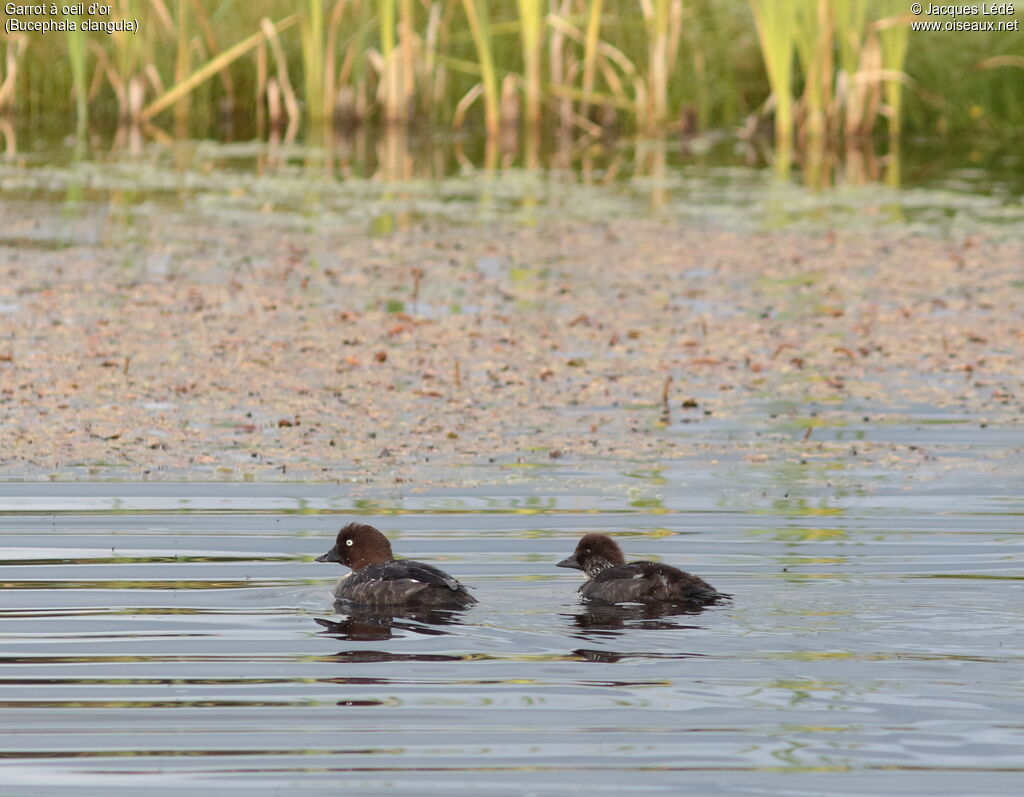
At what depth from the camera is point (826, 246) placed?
16.1 meters

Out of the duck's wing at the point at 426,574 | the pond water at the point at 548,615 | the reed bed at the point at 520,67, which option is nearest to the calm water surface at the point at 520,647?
the pond water at the point at 548,615

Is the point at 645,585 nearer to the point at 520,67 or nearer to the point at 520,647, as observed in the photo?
the point at 520,647

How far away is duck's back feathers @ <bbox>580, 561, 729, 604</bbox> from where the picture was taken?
6.71 metres

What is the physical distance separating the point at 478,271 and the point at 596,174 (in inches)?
272

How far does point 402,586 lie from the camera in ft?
22.5

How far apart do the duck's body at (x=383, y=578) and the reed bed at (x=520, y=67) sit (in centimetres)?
1403

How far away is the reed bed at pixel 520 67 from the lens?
853 inches

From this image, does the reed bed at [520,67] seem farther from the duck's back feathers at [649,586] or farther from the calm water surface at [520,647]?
the duck's back feathers at [649,586]

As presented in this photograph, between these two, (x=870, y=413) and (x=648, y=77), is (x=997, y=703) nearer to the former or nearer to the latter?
(x=870, y=413)

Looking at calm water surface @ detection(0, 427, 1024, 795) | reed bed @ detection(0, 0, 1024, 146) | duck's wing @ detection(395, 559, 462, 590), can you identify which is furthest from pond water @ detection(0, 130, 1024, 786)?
reed bed @ detection(0, 0, 1024, 146)

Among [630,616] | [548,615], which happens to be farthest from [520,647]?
[630,616]

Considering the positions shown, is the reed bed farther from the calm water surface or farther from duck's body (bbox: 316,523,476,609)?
duck's body (bbox: 316,523,476,609)

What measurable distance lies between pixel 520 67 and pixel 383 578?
1824 cm

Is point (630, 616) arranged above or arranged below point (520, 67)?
below
